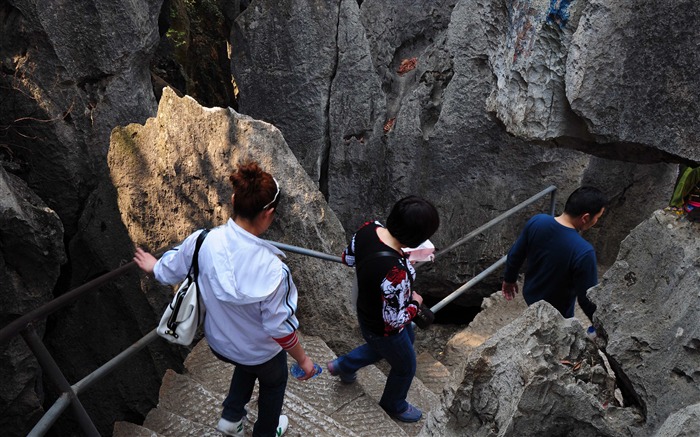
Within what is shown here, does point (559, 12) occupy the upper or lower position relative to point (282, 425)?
upper

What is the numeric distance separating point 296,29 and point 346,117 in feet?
4.09

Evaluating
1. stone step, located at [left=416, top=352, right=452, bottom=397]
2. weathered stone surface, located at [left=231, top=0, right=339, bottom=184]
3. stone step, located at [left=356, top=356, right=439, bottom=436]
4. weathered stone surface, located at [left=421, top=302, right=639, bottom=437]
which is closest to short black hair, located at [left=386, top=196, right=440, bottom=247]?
weathered stone surface, located at [left=421, top=302, right=639, bottom=437]

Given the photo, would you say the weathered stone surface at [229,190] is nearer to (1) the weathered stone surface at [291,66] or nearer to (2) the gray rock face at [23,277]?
(2) the gray rock face at [23,277]

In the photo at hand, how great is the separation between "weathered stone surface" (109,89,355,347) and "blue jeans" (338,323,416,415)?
2.22ft

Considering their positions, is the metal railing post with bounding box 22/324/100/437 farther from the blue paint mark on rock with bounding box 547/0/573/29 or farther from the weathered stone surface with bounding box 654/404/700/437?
the blue paint mark on rock with bounding box 547/0/573/29

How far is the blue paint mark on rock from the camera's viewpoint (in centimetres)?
253

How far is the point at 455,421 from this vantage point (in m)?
2.08

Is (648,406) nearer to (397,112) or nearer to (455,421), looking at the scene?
(455,421)

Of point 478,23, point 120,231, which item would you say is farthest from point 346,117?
point 120,231

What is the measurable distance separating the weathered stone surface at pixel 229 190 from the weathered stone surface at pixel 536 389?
6.29 ft

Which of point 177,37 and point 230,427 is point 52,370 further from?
point 177,37

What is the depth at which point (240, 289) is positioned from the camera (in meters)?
2.30

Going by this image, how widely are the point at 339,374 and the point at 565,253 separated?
1415 millimetres

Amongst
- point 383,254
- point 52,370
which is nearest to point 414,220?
point 383,254
